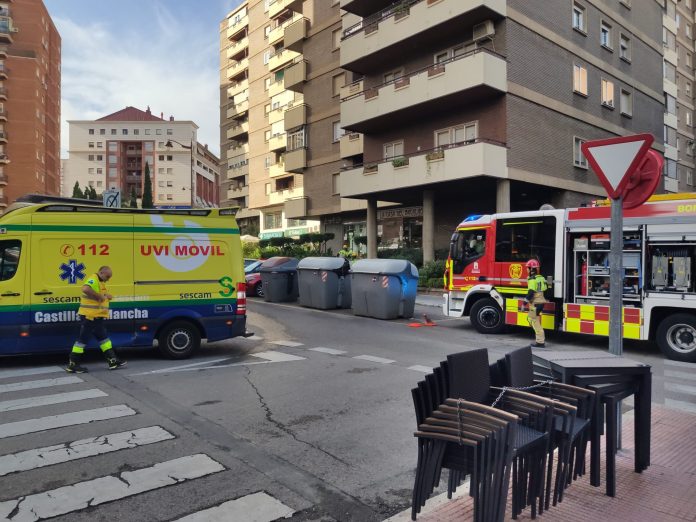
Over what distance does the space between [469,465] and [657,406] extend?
4592mm

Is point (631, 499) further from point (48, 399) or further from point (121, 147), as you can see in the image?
point (121, 147)

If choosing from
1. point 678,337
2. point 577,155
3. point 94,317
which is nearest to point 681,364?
point 678,337

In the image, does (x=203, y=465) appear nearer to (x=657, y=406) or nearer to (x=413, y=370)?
(x=413, y=370)

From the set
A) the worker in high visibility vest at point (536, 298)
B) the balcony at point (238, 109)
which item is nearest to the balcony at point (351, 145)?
the worker in high visibility vest at point (536, 298)

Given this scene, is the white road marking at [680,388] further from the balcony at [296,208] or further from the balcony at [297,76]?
the balcony at [297,76]

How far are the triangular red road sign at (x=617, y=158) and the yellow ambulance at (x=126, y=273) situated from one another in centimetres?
686

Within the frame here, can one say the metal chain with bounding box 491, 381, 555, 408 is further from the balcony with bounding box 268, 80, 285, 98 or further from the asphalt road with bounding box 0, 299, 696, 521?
the balcony with bounding box 268, 80, 285, 98

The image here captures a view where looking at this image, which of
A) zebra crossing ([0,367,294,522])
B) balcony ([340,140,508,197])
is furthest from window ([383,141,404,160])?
zebra crossing ([0,367,294,522])

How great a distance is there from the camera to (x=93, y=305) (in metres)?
8.40

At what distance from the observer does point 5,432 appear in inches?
216

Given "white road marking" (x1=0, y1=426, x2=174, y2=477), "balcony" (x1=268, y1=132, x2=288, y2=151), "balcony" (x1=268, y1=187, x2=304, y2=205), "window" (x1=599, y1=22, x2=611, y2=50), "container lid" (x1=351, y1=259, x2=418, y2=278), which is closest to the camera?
"white road marking" (x1=0, y1=426, x2=174, y2=477)

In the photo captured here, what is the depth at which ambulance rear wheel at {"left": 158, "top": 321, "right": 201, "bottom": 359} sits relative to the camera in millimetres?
9531

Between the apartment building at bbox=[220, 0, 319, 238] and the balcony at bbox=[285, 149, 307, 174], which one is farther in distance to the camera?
the apartment building at bbox=[220, 0, 319, 238]

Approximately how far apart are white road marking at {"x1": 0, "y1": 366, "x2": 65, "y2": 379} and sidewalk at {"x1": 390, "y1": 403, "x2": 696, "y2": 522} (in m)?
6.74
